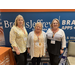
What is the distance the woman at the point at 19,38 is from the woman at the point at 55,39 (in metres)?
0.70

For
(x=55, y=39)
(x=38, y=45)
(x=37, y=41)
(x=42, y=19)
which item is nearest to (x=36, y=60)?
(x=38, y=45)

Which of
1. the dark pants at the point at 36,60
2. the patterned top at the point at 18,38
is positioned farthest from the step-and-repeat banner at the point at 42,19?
the dark pants at the point at 36,60

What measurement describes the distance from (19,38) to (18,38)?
0.09 feet

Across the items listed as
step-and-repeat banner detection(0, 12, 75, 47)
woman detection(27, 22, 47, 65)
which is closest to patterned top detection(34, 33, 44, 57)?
woman detection(27, 22, 47, 65)

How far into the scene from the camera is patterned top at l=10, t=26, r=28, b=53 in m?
1.84

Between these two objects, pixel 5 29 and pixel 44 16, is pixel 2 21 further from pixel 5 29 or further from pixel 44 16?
pixel 44 16

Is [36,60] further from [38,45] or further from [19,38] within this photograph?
[19,38]

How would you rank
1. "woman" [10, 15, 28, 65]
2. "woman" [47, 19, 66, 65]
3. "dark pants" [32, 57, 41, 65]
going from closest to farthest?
"woman" [10, 15, 28, 65] < "woman" [47, 19, 66, 65] < "dark pants" [32, 57, 41, 65]

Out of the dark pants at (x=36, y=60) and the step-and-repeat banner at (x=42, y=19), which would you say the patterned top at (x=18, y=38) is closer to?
the dark pants at (x=36, y=60)

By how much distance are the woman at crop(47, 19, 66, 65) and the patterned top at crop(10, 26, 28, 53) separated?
0.68 m

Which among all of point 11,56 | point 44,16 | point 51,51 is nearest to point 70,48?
point 51,51

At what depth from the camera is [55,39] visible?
1.98 metres

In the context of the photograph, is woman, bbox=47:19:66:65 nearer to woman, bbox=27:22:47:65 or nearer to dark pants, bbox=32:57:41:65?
woman, bbox=27:22:47:65

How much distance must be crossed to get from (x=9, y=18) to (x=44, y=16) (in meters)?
1.10
